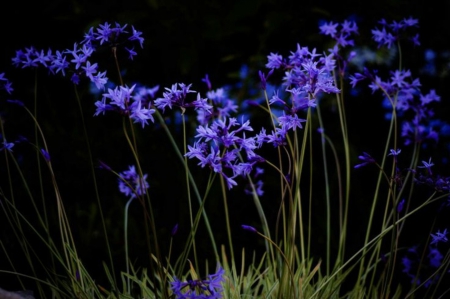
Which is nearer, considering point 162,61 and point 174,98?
point 174,98

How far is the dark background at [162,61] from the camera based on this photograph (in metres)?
3.09

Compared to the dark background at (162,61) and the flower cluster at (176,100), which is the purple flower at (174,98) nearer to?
the flower cluster at (176,100)

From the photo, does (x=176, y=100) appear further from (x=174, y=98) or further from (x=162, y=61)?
(x=162, y=61)

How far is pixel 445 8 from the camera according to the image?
A: 12.3 ft

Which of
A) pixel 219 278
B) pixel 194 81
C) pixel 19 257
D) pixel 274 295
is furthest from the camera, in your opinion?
pixel 194 81

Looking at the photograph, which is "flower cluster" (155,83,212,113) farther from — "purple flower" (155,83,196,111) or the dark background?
the dark background

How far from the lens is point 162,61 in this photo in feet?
10.9

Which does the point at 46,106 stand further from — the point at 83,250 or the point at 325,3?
the point at 325,3

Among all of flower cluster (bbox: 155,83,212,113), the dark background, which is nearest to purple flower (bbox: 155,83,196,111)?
flower cluster (bbox: 155,83,212,113)

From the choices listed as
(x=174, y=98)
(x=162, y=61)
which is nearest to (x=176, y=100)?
(x=174, y=98)

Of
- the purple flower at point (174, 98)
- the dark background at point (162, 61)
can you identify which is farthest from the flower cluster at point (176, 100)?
the dark background at point (162, 61)

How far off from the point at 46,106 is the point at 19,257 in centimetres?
132

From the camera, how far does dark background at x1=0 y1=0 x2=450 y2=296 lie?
10.2 feet

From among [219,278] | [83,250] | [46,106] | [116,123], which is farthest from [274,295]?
[46,106]
